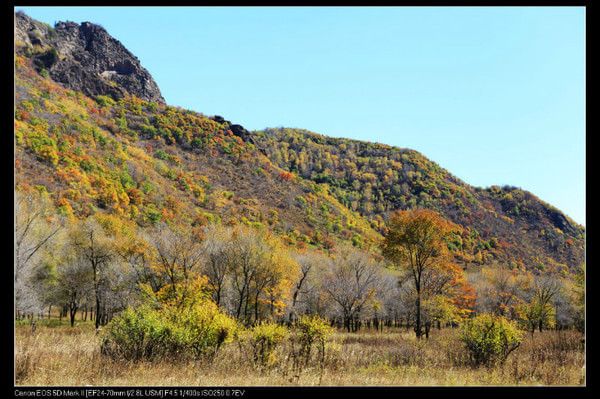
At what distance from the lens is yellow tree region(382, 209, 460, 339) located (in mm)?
29688

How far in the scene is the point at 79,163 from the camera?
247ft

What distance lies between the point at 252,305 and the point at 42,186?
135 ft

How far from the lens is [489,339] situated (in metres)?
18.6

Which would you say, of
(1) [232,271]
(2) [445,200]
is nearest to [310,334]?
(1) [232,271]

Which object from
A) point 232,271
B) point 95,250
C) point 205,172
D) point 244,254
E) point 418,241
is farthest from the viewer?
point 205,172

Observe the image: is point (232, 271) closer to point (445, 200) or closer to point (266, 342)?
point (266, 342)

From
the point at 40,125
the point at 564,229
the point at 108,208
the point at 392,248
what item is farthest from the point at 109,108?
the point at 564,229

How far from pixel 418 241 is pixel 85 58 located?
16502 cm

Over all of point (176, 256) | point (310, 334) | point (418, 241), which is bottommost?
point (310, 334)

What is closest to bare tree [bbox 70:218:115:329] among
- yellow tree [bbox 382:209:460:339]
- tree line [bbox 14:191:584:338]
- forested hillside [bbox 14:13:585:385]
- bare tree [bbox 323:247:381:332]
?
tree line [bbox 14:191:584:338]

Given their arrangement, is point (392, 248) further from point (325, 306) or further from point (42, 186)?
point (42, 186)

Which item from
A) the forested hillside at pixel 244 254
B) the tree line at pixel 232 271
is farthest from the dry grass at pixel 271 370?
the tree line at pixel 232 271

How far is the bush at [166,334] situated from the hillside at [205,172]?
5463 cm

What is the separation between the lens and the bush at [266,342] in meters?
15.3
